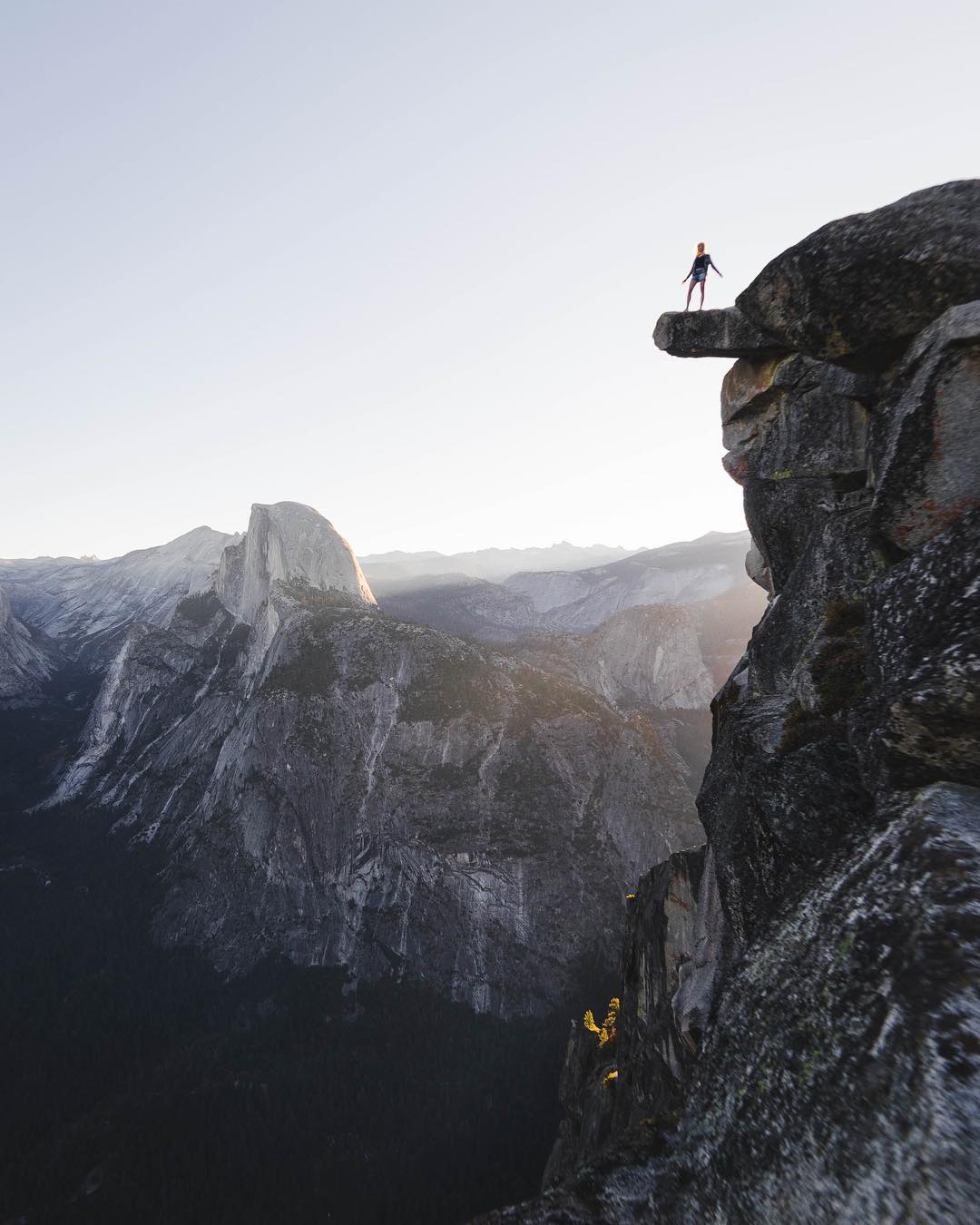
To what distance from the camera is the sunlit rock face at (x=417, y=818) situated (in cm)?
11425

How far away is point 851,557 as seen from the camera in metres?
14.6

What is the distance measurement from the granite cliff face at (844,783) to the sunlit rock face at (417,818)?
102 m

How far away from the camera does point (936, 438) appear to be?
37.0 ft

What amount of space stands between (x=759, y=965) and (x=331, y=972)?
5256 inches

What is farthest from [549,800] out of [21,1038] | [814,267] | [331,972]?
[814,267]

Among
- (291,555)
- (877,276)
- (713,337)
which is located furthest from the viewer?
(291,555)

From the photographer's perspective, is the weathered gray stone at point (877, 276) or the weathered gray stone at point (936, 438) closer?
the weathered gray stone at point (936, 438)

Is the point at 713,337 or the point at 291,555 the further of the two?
the point at 291,555

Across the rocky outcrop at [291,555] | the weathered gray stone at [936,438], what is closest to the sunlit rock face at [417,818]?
the rocky outcrop at [291,555]

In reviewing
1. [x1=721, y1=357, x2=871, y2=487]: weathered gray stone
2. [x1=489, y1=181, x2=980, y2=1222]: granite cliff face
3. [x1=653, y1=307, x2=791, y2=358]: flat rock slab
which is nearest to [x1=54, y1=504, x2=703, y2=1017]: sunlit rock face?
[x1=489, y1=181, x2=980, y2=1222]: granite cliff face

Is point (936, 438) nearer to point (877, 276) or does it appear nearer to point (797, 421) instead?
point (877, 276)

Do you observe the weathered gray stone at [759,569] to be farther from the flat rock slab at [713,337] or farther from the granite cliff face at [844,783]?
the flat rock slab at [713,337]

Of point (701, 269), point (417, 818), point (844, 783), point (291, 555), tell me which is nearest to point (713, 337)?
point (701, 269)

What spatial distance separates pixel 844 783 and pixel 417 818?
11916 cm
